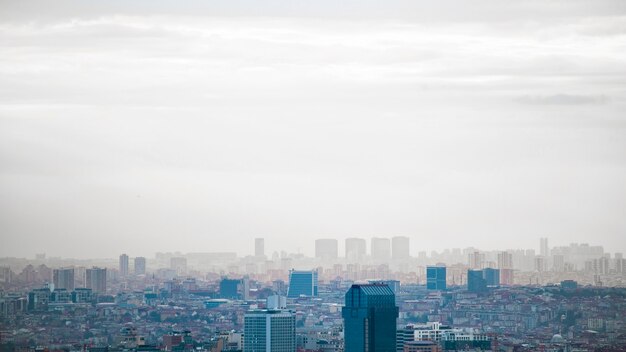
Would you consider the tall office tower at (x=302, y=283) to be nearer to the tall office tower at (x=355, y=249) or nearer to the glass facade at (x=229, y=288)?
the glass facade at (x=229, y=288)

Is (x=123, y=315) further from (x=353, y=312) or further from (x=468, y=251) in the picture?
(x=353, y=312)

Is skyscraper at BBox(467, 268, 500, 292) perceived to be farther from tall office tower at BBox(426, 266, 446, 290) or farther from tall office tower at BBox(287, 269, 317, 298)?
tall office tower at BBox(287, 269, 317, 298)

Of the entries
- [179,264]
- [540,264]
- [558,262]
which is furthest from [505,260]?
[179,264]

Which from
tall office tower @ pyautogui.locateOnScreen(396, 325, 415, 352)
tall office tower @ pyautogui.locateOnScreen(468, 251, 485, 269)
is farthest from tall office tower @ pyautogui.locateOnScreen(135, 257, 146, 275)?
tall office tower @ pyautogui.locateOnScreen(468, 251, 485, 269)

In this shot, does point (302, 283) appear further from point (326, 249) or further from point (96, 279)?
point (96, 279)

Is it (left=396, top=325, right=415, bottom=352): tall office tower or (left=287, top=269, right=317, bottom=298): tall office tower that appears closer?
(left=396, top=325, right=415, bottom=352): tall office tower

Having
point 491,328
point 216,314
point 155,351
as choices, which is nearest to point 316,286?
point 216,314
